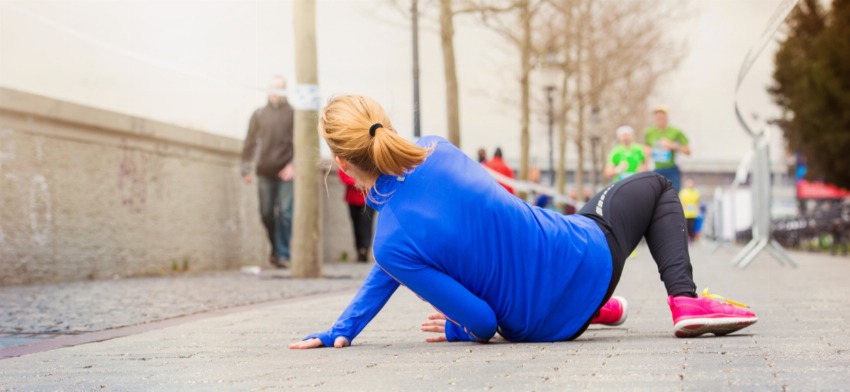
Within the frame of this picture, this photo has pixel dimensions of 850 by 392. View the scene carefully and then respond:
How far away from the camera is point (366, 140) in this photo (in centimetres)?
414

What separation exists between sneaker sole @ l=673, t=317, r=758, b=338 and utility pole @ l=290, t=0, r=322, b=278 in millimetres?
7144

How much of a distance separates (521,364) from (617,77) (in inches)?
1344

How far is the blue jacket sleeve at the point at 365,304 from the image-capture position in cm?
460

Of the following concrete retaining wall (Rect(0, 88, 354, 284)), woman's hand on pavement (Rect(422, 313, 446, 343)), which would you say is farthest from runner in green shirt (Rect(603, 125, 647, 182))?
woman's hand on pavement (Rect(422, 313, 446, 343))

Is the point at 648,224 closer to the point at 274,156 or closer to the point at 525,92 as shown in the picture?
the point at 274,156

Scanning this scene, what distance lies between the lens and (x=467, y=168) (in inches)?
172

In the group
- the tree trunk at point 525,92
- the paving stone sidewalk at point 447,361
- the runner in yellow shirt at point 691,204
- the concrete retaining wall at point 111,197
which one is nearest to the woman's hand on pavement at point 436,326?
the paving stone sidewalk at point 447,361

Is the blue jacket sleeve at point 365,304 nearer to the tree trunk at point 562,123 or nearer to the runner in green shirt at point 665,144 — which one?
the runner in green shirt at point 665,144

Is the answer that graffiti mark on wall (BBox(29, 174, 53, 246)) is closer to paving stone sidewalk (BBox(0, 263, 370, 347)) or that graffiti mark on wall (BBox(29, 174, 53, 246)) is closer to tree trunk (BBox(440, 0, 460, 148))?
paving stone sidewalk (BBox(0, 263, 370, 347))

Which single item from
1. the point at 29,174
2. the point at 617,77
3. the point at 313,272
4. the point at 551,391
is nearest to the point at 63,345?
the point at 551,391

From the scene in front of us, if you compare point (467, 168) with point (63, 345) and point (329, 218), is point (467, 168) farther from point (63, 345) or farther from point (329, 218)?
point (329, 218)

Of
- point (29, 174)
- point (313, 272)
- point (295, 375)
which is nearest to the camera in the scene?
point (295, 375)

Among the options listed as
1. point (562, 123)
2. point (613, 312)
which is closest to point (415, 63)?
point (613, 312)

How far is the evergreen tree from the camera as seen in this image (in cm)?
3133
